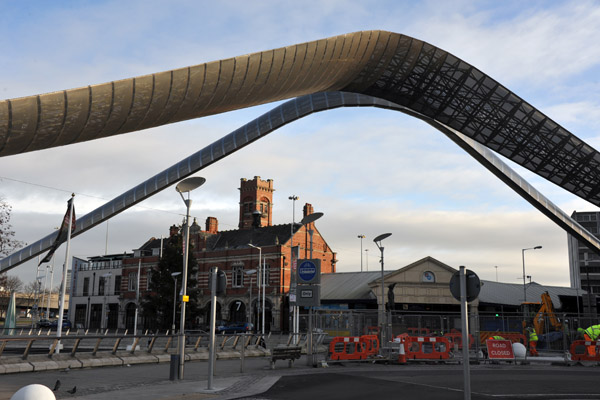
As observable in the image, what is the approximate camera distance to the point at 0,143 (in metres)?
13.3

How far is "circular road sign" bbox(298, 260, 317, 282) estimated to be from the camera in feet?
73.5

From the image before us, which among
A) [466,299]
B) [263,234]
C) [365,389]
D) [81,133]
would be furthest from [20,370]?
[263,234]

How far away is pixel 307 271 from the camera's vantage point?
2242 centimetres

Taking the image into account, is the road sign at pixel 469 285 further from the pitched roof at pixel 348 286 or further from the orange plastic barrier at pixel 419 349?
the pitched roof at pixel 348 286

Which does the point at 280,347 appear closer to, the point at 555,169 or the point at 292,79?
the point at 292,79

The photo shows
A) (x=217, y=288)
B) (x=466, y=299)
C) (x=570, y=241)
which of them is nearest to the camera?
(x=466, y=299)

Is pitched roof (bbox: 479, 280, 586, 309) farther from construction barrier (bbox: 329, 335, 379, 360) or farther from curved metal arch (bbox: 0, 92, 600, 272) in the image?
construction barrier (bbox: 329, 335, 379, 360)

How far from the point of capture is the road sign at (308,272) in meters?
22.4

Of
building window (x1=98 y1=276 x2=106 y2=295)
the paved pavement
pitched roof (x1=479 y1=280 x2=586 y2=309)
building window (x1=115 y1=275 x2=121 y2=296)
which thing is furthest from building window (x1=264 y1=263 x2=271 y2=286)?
the paved pavement

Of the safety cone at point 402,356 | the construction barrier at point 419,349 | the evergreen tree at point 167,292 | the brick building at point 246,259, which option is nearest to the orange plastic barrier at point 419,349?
the construction barrier at point 419,349

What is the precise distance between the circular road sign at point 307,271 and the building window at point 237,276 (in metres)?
53.4

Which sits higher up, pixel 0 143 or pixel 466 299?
pixel 0 143

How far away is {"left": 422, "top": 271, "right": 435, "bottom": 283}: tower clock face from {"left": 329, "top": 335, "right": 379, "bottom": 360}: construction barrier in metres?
39.4

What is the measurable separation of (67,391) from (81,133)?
6.69 m
